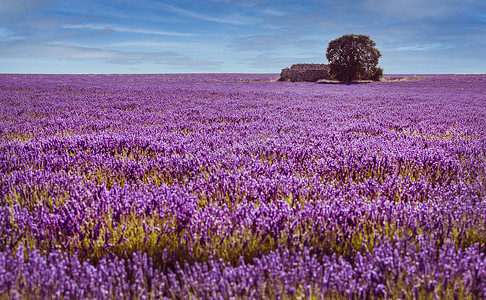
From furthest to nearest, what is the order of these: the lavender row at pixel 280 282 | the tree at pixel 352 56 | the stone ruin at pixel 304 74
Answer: the stone ruin at pixel 304 74, the tree at pixel 352 56, the lavender row at pixel 280 282

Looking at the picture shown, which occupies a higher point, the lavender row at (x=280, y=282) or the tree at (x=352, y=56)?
the tree at (x=352, y=56)

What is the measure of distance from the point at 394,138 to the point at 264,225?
3562 millimetres

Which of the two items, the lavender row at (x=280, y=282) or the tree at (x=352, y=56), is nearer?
the lavender row at (x=280, y=282)

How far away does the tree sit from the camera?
30562 millimetres

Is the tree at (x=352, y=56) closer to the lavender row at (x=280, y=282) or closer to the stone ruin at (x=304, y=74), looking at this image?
the stone ruin at (x=304, y=74)

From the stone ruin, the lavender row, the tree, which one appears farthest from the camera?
the stone ruin

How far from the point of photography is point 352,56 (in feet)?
101

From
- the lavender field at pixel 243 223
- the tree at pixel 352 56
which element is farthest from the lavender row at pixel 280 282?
the tree at pixel 352 56

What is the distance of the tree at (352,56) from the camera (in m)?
30.6

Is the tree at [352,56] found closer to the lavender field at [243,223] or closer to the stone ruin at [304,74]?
the stone ruin at [304,74]

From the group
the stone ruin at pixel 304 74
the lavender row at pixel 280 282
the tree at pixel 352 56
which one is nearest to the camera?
the lavender row at pixel 280 282

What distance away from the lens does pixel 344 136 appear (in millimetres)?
4785

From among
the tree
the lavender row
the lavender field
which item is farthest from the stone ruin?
the lavender row

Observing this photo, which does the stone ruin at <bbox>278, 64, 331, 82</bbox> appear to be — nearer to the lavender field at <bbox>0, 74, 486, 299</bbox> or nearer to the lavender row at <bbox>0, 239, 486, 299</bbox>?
the lavender field at <bbox>0, 74, 486, 299</bbox>
